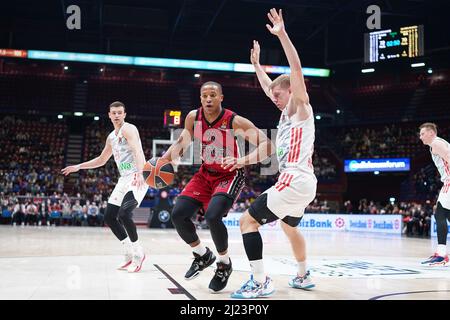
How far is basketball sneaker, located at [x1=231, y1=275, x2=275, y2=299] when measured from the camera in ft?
13.7

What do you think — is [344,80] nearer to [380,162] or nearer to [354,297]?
[380,162]

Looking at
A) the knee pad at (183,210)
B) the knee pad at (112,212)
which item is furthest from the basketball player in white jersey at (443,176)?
the knee pad at (112,212)

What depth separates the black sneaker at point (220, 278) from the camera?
14.8 feet

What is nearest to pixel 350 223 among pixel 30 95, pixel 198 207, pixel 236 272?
pixel 236 272

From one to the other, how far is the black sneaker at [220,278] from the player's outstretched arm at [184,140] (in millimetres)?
1230

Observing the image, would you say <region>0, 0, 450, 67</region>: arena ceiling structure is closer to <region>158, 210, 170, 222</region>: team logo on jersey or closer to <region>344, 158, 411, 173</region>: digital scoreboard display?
<region>344, 158, 411, 173</region>: digital scoreboard display

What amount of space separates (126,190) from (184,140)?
5.14ft

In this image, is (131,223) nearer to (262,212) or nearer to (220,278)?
(220,278)

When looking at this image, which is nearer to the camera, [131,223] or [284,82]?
[284,82]

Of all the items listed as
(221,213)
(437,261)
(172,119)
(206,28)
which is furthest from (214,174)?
(206,28)

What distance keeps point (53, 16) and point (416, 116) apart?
21334 mm

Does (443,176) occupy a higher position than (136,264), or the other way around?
(443,176)

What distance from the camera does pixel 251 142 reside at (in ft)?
15.4

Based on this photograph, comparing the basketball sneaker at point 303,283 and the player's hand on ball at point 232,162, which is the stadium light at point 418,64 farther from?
the player's hand on ball at point 232,162
